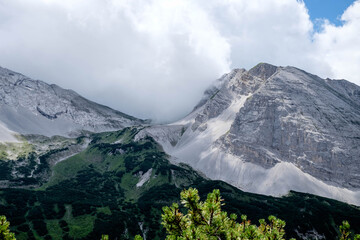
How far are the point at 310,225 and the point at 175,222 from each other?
18255 centimetres

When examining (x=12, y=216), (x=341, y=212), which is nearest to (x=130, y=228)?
(x=12, y=216)

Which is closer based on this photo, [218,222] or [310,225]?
[218,222]

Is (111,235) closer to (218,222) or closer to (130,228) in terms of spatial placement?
(130,228)

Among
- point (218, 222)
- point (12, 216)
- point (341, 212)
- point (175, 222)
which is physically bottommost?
point (12, 216)

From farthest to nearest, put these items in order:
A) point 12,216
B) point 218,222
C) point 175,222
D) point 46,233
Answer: point 12,216, point 46,233, point 175,222, point 218,222

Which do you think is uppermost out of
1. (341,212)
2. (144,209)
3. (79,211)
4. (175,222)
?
(341,212)

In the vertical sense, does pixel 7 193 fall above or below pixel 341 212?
below

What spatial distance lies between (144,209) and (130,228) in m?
33.8

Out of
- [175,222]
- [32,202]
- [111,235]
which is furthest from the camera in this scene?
[32,202]

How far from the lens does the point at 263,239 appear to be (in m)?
17.5

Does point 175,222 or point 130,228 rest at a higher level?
point 175,222

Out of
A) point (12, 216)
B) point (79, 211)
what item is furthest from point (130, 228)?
point (12, 216)

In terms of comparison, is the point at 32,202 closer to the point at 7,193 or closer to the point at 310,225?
the point at 7,193

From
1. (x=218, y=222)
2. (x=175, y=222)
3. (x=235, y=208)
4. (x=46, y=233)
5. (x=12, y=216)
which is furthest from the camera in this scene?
(x=235, y=208)
